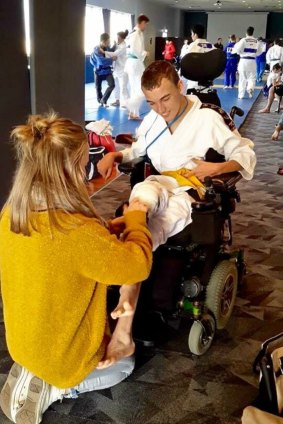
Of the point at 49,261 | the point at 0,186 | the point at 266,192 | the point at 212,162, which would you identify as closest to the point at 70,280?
the point at 49,261

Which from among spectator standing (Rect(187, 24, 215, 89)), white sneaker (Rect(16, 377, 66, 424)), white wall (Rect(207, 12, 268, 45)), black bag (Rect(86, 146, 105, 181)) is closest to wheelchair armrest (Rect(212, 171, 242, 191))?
white sneaker (Rect(16, 377, 66, 424))

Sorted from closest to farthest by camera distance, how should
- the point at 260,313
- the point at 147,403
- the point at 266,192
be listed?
the point at 147,403 → the point at 260,313 → the point at 266,192

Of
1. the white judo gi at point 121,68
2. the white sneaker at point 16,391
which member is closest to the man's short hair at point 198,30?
the white judo gi at point 121,68

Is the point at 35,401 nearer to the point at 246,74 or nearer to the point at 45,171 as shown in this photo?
the point at 45,171

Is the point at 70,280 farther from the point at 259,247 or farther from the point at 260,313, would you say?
the point at 259,247

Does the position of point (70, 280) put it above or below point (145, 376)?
above

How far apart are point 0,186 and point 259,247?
1.72 m

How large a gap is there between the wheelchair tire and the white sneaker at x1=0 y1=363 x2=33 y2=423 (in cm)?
81

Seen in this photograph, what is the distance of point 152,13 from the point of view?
70.3 ft

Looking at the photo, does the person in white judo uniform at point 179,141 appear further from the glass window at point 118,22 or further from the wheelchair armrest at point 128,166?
the glass window at point 118,22

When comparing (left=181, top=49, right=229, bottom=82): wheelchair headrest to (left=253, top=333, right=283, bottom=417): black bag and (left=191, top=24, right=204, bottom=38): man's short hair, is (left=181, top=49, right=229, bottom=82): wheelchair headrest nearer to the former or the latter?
(left=253, top=333, right=283, bottom=417): black bag

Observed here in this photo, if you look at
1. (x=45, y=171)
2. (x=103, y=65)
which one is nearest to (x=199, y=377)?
(x=45, y=171)

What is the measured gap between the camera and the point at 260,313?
A: 2395 mm

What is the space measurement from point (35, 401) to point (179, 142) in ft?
3.98
